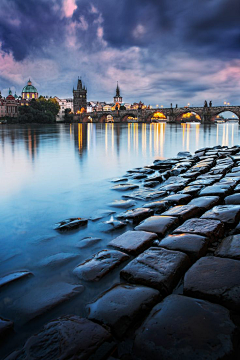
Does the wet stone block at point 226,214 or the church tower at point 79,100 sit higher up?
the church tower at point 79,100

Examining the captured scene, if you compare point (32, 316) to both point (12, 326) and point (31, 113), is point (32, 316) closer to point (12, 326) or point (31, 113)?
point (12, 326)

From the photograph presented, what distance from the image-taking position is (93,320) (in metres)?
1.74

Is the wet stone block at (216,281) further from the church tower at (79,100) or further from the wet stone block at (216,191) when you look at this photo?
the church tower at (79,100)

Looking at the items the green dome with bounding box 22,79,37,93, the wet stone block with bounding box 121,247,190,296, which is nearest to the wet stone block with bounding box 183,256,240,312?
the wet stone block with bounding box 121,247,190,296

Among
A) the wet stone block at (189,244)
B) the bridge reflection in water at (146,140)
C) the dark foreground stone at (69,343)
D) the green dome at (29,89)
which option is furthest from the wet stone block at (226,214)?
the green dome at (29,89)

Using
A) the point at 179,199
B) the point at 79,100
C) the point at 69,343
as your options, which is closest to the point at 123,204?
the point at 179,199

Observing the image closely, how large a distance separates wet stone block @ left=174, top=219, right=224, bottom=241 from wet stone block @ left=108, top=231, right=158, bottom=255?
1.06ft

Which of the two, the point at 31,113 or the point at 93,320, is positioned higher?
the point at 31,113

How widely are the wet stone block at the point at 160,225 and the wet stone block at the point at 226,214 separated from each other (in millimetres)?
397

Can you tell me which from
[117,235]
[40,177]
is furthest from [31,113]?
[117,235]

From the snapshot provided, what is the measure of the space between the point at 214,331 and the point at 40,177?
20.2ft

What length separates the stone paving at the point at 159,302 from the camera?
1446 mm

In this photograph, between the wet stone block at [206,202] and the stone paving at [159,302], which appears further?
the wet stone block at [206,202]

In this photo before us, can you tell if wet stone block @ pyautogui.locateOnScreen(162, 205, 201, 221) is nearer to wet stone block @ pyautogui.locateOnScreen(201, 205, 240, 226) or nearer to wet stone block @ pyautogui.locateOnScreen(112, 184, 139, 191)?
wet stone block @ pyautogui.locateOnScreen(201, 205, 240, 226)
